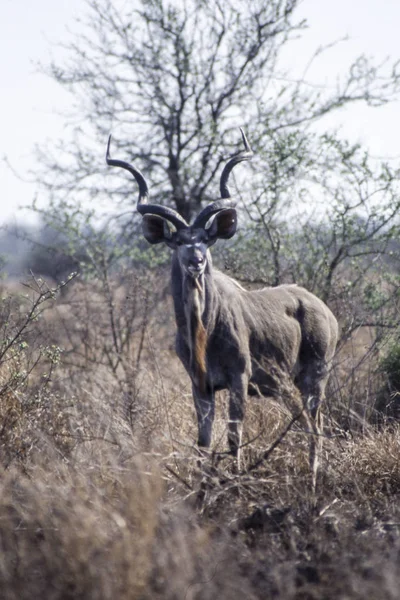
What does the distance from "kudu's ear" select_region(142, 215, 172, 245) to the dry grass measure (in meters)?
1.25

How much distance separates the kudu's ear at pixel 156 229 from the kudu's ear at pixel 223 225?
0.32 m

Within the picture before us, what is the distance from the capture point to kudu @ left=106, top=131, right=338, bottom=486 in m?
6.52

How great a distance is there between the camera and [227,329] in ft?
22.2

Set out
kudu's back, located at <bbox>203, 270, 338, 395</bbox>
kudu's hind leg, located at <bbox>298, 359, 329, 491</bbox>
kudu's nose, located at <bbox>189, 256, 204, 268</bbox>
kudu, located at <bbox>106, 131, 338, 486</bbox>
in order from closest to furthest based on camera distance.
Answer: kudu's nose, located at <bbox>189, 256, 204, 268</bbox> < kudu, located at <bbox>106, 131, 338, 486</bbox> < kudu's back, located at <bbox>203, 270, 338, 395</bbox> < kudu's hind leg, located at <bbox>298, 359, 329, 491</bbox>

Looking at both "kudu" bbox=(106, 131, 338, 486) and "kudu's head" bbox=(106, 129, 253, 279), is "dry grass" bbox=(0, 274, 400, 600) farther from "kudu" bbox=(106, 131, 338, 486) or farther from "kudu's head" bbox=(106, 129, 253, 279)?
"kudu's head" bbox=(106, 129, 253, 279)

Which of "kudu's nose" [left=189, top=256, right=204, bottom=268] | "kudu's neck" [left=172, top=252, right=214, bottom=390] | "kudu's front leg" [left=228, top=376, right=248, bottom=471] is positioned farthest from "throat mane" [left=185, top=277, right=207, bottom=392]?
"kudu's front leg" [left=228, top=376, right=248, bottom=471]

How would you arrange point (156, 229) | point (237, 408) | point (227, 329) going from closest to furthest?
point (237, 408)
point (227, 329)
point (156, 229)

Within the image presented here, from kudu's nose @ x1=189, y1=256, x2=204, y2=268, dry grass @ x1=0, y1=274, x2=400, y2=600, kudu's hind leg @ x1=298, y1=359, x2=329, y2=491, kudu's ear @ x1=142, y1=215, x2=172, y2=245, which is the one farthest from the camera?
kudu's hind leg @ x1=298, y1=359, x2=329, y2=491

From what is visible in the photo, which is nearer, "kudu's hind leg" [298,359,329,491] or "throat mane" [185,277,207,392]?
"throat mane" [185,277,207,392]

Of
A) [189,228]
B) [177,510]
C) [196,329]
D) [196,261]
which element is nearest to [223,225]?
[189,228]

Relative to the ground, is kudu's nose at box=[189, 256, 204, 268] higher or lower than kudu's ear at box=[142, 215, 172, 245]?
→ lower

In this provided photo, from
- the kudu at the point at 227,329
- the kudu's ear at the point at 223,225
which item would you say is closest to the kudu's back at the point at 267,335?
the kudu at the point at 227,329

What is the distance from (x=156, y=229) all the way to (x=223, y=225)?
53 cm

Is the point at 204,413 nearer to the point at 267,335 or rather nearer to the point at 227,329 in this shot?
the point at 227,329
